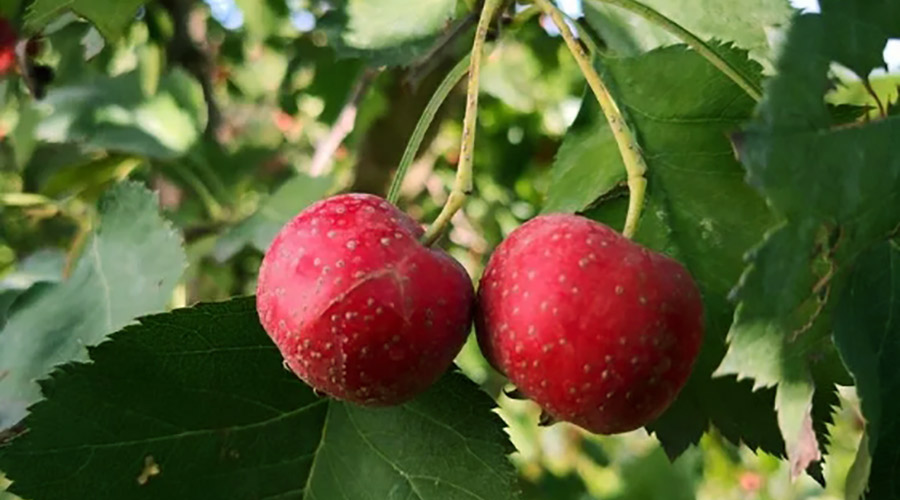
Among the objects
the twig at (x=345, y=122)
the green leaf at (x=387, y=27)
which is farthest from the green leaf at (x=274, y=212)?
the green leaf at (x=387, y=27)

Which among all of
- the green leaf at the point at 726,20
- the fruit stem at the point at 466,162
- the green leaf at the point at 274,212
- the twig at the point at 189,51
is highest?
the fruit stem at the point at 466,162

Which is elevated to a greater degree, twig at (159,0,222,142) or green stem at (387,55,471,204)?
green stem at (387,55,471,204)

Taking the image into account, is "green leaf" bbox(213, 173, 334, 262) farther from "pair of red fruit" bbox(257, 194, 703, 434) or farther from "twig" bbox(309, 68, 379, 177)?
"pair of red fruit" bbox(257, 194, 703, 434)

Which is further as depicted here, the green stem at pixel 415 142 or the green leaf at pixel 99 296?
the green leaf at pixel 99 296

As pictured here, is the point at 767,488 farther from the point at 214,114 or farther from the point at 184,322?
the point at 184,322

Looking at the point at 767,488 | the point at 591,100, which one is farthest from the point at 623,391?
the point at 767,488

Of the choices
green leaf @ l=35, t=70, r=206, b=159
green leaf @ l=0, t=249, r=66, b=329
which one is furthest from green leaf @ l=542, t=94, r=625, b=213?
green leaf @ l=35, t=70, r=206, b=159

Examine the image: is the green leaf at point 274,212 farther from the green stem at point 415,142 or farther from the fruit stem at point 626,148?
the fruit stem at point 626,148
